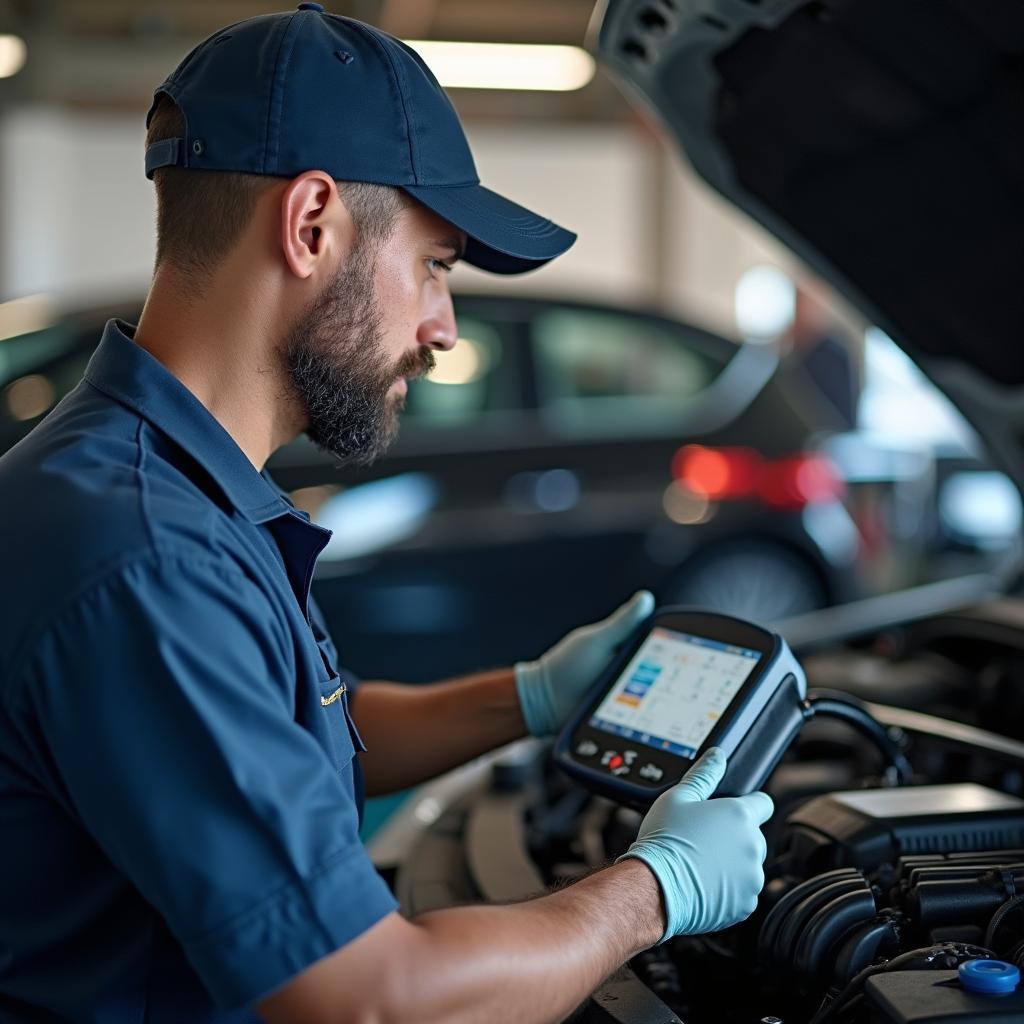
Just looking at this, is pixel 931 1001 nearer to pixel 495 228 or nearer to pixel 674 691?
pixel 674 691

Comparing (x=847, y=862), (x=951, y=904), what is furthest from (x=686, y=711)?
(x=951, y=904)

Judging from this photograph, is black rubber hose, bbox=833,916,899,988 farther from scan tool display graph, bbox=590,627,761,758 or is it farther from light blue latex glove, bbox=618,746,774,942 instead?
scan tool display graph, bbox=590,627,761,758

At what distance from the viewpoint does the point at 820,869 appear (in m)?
1.38

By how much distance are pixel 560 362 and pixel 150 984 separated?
11.5ft

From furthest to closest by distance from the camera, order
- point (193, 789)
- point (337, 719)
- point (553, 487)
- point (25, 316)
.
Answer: point (553, 487) → point (25, 316) → point (337, 719) → point (193, 789)

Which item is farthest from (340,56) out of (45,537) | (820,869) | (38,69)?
(38,69)

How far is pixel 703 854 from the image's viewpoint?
3.85 ft

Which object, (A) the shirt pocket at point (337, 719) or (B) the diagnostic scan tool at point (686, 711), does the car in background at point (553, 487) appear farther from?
(A) the shirt pocket at point (337, 719)

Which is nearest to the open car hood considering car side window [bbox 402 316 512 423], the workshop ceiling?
car side window [bbox 402 316 512 423]

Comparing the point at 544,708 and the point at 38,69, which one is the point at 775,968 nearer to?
the point at 544,708

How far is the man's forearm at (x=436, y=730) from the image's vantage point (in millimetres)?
1676

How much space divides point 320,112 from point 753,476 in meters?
3.49

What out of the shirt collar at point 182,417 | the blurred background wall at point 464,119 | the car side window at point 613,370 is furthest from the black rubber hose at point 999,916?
the blurred background wall at point 464,119

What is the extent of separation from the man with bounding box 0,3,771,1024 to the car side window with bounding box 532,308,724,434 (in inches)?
113
